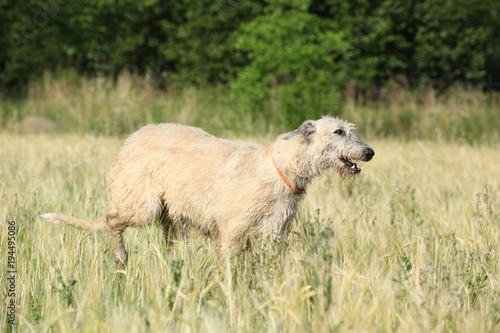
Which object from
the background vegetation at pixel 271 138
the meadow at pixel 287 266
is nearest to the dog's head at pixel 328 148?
the meadow at pixel 287 266

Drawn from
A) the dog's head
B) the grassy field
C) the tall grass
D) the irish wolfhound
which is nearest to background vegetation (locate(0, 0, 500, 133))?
the tall grass

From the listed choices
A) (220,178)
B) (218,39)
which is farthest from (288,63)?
(220,178)

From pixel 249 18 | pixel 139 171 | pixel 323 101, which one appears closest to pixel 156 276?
pixel 139 171

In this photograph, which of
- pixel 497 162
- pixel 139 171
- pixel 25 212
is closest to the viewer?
pixel 139 171

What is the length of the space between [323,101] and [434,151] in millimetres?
3695

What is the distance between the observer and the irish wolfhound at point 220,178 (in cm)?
445

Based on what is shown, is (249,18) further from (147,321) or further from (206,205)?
(147,321)

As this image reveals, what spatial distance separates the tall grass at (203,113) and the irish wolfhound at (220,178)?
759 centimetres

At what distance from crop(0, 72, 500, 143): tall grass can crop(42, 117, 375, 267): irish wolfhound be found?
7591 millimetres

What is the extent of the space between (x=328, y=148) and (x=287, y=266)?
1.34 m

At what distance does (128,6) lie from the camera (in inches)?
919

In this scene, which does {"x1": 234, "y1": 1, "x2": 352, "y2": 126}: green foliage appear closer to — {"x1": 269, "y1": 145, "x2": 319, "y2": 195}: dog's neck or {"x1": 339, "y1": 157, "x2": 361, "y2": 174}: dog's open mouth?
Result: {"x1": 339, "y1": 157, "x2": 361, "y2": 174}: dog's open mouth

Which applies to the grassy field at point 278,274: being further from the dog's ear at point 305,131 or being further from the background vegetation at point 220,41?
the background vegetation at point 220,41

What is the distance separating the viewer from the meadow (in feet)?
10.2
